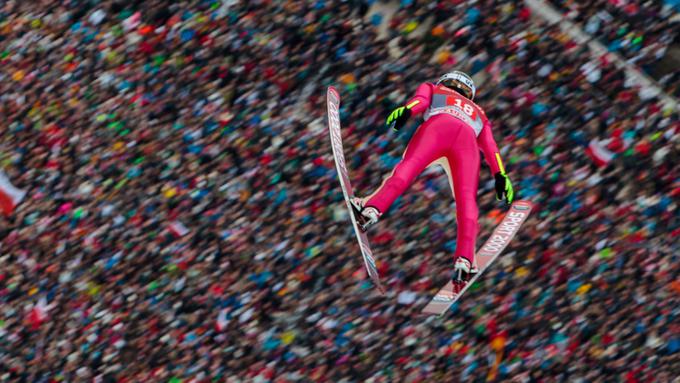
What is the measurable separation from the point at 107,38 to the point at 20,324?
4473 millimetres

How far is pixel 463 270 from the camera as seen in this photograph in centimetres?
1419

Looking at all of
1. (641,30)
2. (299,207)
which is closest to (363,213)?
(299,207)

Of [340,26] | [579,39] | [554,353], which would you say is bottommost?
[554,353]

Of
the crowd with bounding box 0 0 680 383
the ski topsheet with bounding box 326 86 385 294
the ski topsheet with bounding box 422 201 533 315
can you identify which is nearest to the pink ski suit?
the ski topsheet with bounding box 326 86 385 294

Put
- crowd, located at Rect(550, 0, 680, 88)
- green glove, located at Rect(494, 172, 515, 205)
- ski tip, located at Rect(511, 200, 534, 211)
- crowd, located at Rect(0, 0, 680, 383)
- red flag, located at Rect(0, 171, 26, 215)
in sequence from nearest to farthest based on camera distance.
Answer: green glove, located at Rect(494, 172, 515, 205) → crowd, located at Rect(0, 0, 680, 383) → ski tip, located at Rect(511, 200, 534, 211) → crowd, located at Rect(550, 0, 680, 88) → red flag, located at Rect(0, 171, 26, 215)

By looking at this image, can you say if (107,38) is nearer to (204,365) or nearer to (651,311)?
(204,365)

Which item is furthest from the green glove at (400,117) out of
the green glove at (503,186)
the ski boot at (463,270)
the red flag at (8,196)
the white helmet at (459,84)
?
the red flag at (8,196)

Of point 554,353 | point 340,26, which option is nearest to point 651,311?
point 554,353

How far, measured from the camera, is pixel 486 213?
15812 millimetres

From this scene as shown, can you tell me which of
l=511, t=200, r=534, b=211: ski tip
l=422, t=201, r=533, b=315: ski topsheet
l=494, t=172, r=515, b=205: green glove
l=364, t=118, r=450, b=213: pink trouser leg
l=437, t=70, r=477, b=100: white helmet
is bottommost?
l=422, t=201, r=533, b=315: ski topsheet

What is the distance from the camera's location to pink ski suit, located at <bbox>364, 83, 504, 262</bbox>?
551 inches

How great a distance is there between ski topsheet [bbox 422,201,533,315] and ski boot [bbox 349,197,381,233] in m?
1.50

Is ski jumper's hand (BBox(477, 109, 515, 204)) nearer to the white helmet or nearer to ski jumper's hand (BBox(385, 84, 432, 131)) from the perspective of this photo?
the white helmet

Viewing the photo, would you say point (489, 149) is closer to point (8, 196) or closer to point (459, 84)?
point (459, 84)
